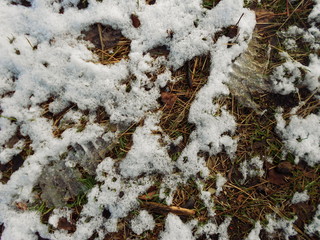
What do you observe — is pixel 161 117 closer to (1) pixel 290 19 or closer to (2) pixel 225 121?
(2) pixel 225 121

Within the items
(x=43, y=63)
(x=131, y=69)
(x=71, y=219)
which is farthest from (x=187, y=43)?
(x=71, y=219)

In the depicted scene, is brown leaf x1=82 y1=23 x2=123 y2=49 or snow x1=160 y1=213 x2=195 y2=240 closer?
snow x1=160 y1=213 x2=195 y2=240

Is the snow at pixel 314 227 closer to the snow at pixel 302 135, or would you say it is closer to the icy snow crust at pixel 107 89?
the snow at pixel 302 135

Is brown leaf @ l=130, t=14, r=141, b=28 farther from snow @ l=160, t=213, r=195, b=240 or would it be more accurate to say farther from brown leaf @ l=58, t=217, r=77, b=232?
brown leaf @ l=58, t=217, r=77, b=232

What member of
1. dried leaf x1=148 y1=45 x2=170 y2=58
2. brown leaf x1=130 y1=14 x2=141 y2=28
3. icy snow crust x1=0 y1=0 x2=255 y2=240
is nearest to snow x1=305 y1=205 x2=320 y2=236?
icy snow crust x1=0 y1=0 x2=255 y2=240

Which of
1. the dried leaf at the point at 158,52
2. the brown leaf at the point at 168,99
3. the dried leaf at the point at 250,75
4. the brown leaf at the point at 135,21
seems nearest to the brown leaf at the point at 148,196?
the brown leaf at the point at 168,99

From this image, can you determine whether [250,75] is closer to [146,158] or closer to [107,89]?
[146,158]
